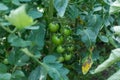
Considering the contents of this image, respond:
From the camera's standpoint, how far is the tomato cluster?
5.10ft

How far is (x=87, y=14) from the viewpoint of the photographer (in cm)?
174

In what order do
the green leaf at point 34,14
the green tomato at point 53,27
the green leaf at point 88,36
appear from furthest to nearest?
1. the green leaf at point 88,36
2. the green tomato at point 53,27
3. the green leaf at point 34,14

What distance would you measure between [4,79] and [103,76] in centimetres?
173

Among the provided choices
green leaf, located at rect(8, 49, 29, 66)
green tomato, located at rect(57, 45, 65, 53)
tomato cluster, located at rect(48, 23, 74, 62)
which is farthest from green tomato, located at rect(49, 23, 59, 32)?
green leaf, located at rect(8, 49, 29, 66)

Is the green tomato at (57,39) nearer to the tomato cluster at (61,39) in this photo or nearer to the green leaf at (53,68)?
the tomato cluster at (61,39)

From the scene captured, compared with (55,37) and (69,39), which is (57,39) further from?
(69,39)

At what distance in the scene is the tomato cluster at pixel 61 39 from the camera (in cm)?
155

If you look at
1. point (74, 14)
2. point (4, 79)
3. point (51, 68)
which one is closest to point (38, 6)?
point (74, 14)

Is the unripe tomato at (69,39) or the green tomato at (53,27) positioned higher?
the green tomato at (53,27)

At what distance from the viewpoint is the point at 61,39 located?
157 centimetres

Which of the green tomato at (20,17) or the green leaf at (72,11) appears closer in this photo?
the green tomato at (20,17)

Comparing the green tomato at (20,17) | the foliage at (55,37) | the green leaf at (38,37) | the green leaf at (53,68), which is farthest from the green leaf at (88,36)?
the green tomato at (20,17)

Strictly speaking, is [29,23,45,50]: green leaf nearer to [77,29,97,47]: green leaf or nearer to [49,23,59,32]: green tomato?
[49,23,59,32]: green tomato

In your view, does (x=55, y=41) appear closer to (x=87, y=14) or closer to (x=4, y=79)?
(x=87, y=14)
